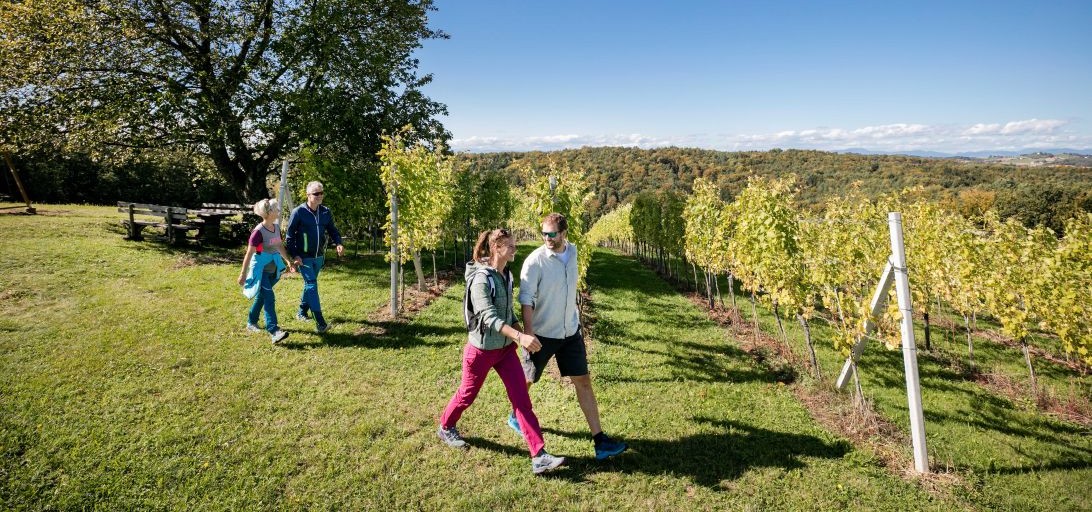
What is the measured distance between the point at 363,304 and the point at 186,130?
362 inches

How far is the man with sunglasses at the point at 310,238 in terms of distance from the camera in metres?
6.55

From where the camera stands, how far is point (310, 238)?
21.9 feet

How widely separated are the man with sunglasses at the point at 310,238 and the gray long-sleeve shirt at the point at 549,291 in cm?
410

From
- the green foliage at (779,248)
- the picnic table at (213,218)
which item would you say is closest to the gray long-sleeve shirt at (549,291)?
the green foliage at (779,248)

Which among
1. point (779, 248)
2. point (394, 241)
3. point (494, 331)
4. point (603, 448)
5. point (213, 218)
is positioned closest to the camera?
point (494, 331)

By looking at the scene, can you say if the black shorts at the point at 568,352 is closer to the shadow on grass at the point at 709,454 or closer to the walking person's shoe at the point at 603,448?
the walking person's shoe at the point at 603,448

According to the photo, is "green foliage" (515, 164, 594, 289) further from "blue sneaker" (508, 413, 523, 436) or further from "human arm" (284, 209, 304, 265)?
"blue sneaker" (508, 413, 523, 436)

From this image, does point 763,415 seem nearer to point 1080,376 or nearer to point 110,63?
point 1080,376

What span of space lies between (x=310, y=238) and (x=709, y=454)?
6307mm

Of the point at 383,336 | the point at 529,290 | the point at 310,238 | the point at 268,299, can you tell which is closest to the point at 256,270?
the point at 268,299

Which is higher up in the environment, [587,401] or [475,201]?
[475,201]

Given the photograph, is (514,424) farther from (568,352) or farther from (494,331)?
(494,331)

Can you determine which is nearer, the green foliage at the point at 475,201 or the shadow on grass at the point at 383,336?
the shadow on grass at the point at 383,336

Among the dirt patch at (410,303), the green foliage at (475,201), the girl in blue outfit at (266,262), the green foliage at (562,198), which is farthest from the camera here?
the green foliage at (475,201)
